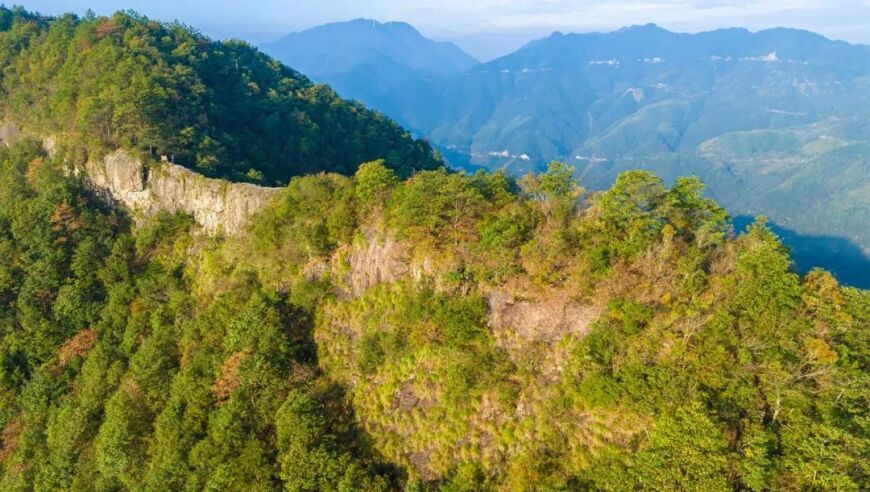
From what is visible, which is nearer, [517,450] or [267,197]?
[517,450]

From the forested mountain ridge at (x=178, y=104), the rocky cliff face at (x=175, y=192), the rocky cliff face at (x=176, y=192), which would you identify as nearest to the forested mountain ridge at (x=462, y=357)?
the rocky cliff face at (x=175, y=192)

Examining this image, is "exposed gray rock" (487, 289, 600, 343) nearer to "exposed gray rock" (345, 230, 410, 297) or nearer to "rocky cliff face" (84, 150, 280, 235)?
"exposed gray rock" (345, 230, 410, 297)

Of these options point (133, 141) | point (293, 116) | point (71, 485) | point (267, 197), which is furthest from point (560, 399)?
point (293, 116)

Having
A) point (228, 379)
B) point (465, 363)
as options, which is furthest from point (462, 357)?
point (228, 379)

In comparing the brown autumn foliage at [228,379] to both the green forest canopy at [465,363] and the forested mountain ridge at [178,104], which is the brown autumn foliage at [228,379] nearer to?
the green forest canopy at [465,363]

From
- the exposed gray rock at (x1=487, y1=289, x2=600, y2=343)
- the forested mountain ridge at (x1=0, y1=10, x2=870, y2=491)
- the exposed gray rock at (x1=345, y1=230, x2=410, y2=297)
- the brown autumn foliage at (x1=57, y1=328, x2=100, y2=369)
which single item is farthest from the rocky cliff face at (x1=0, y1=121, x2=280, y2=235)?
the exposed gray rock at (x1=487, y1=289, x2=600, y2=343)

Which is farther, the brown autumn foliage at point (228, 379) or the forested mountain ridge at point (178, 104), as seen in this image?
the forested mountain ridge at point (178, 104)

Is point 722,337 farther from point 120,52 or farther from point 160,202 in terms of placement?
point 120,52
